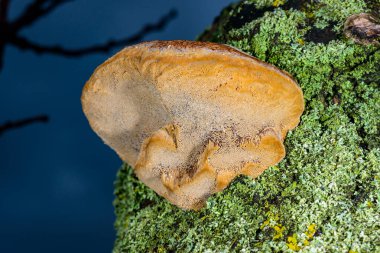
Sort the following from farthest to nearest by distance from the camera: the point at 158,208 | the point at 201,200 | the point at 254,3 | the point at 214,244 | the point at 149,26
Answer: the point at 149,26 < the point at 254,3 < the point at 158,208 < the point at 201,200 < the point at 214,244

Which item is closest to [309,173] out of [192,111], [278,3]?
[192,111]

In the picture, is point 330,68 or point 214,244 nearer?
point 214,244

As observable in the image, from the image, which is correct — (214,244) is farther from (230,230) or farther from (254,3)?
(254,3)

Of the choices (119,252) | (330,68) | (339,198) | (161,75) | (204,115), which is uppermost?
(161,75)

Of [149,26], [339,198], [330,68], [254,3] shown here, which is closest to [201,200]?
[339,198]

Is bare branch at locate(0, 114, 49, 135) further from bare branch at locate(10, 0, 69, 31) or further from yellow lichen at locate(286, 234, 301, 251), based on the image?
yellow lichen at locate(286, 234, 301, 251)

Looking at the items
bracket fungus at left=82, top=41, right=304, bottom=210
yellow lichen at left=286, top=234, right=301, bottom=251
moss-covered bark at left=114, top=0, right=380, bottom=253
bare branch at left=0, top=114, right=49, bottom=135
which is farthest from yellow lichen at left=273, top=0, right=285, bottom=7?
bare branch at left=0, top=114, right=49, bottom=135
